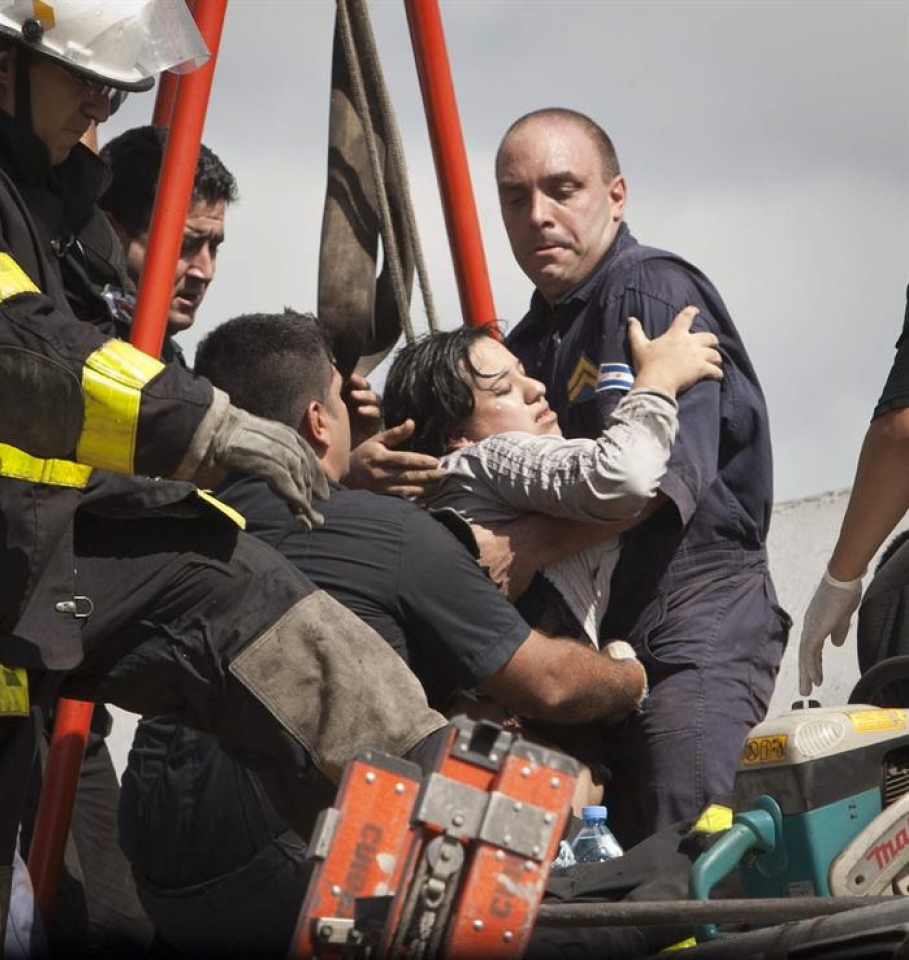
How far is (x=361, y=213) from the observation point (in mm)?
5598

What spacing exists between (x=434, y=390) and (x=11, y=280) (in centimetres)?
142

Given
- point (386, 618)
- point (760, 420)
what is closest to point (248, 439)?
point (386, 618)

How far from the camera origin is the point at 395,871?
2.63 meters

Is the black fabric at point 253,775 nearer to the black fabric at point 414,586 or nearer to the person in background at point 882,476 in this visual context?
the black fabric at point 414,586

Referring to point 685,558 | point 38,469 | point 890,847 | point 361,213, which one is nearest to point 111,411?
point 38,469

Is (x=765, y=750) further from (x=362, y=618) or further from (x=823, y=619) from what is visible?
(x=823, y=619)

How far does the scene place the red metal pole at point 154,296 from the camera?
4.31 m

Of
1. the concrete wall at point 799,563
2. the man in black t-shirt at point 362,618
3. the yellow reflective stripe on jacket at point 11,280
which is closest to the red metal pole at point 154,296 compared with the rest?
the man in black t-shirt at point 362,618

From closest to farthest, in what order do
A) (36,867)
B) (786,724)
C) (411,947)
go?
(411,947)
(786,724)
(36,867)

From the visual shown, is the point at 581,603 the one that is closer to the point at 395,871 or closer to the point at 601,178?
the point at 601,178

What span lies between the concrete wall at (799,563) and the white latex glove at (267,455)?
577cm

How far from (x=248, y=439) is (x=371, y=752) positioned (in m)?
0.84

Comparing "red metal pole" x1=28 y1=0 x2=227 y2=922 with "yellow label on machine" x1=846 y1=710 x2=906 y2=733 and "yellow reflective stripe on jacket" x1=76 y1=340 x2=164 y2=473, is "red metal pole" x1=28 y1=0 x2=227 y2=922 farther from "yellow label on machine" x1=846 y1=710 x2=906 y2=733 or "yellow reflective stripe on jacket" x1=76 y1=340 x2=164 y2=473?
"yellow label on machine" x1=846 y1=710 x2=906 y2=733

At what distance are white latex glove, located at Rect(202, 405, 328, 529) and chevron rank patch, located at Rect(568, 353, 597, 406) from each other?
1.41 m
